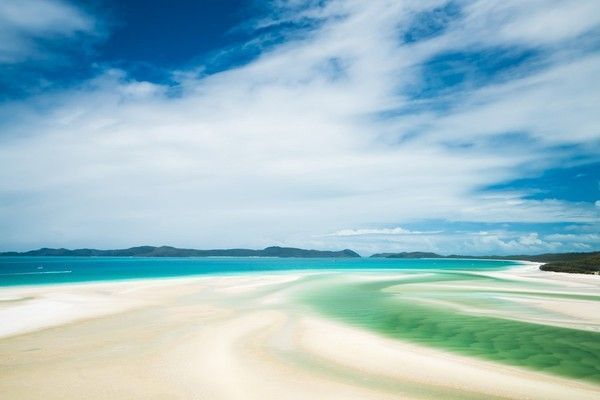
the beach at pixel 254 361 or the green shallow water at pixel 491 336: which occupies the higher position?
the beach at pixel 254 361

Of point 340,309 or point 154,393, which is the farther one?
point 340,309

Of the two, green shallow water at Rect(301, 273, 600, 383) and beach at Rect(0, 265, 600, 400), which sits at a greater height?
beach at Rect(0, 265, 600, 400)

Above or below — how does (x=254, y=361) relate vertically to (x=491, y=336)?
above

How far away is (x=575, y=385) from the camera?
963 centimetres

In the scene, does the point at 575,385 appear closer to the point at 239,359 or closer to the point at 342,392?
the point at 342,392

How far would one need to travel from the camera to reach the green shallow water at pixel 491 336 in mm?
11641

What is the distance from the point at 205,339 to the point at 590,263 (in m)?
70.3

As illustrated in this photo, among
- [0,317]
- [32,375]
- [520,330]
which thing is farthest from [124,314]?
[520,330]

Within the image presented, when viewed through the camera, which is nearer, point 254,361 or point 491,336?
point 254,361

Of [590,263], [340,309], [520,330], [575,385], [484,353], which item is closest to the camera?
[575,385]

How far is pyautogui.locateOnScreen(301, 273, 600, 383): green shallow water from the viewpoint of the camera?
11641mm

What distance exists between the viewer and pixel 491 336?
598 inches

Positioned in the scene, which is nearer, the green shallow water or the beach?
the beach

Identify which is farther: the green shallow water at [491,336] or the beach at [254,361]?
the green shallow water at [491,336]
